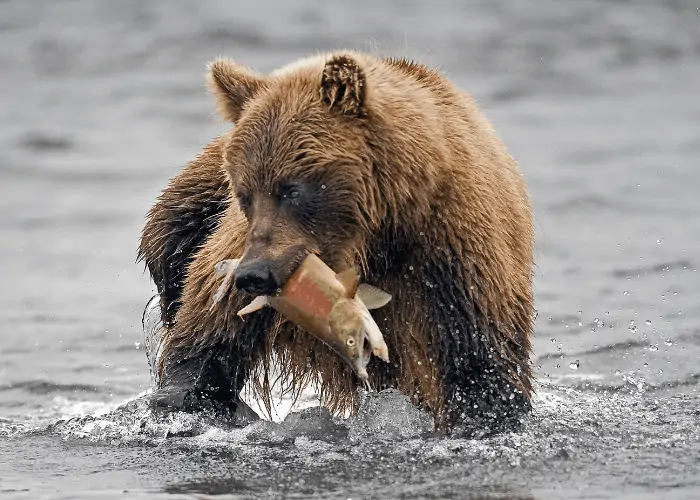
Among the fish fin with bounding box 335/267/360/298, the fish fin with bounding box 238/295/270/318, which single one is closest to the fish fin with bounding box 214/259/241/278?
the fish fin with bounding box 238/295/270/318

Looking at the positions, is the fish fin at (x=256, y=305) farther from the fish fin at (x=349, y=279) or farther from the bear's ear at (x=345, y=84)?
the bear's ear at (x=345, y=84)

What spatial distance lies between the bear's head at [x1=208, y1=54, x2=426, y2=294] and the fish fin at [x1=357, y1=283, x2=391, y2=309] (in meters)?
0.16

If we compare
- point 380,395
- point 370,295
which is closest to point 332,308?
point 370,295

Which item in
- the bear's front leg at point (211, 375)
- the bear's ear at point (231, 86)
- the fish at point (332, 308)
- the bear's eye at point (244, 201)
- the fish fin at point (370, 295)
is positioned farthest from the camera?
the bear's front leg at point (211, 375)

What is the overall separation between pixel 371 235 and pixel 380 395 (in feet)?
3.75

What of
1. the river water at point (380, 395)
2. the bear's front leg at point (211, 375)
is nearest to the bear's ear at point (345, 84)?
the bear's front leg at point (211, 375)

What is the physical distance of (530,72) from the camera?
20.4 metres

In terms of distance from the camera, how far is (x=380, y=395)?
284 inches

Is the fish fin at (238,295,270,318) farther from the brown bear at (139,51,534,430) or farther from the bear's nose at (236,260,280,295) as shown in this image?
the bear's nose at (236,260,280,295)

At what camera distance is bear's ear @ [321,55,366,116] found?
243 inches

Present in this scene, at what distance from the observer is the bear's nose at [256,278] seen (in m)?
5.90

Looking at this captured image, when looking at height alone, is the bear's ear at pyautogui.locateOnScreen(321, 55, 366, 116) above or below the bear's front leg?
above

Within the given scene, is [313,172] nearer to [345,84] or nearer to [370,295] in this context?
[345,84]

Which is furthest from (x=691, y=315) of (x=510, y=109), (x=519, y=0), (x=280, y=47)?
(x=519, y=0)
